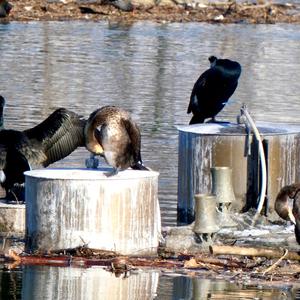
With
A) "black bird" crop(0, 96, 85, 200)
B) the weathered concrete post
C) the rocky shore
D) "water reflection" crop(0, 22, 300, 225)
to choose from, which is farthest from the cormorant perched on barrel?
the rocky shore

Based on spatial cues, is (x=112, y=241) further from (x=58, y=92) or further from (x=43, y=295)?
(x=58, y=92)

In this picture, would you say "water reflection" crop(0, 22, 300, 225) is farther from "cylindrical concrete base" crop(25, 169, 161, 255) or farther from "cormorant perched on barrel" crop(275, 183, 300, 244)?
"cormorant perched on barrel" crop(275, 183, 300, 244)

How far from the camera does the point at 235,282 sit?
10.4m

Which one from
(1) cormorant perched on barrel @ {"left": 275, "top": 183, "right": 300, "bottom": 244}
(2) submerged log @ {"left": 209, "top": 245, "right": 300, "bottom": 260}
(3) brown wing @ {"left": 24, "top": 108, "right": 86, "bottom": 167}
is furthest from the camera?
(3) brown wing @ {"left": 24, "top": 108, "right": 86, "bottom": 167}

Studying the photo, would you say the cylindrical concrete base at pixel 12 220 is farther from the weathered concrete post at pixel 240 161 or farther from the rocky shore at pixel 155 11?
the rocky shore at pixel 155 11

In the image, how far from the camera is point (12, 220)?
1260 centimetres

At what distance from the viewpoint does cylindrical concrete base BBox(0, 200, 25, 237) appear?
12594 millimetres

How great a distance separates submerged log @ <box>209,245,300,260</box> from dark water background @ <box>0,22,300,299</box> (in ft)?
1.78

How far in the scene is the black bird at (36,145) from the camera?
1331cm

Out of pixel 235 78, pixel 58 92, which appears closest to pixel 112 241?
pixel 235 78

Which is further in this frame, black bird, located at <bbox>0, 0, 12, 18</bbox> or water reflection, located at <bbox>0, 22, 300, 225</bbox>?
black bird, located at <bbox>0, 0, 12, 18</bbox>

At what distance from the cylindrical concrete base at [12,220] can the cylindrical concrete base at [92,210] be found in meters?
1.25

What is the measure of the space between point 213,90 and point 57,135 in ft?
8.16

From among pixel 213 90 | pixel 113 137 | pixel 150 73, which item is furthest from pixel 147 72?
pixel 113 137
